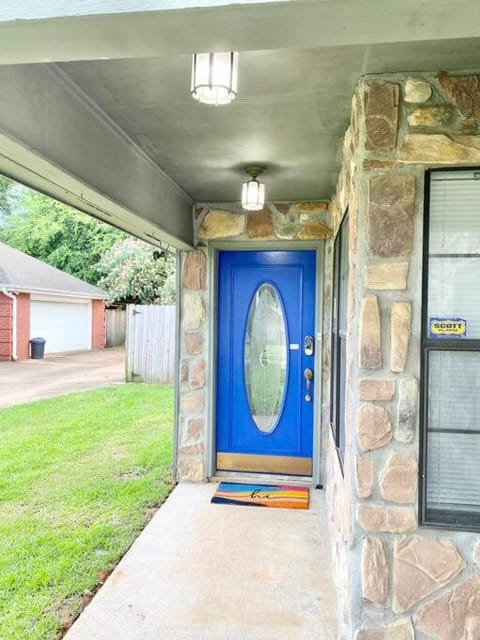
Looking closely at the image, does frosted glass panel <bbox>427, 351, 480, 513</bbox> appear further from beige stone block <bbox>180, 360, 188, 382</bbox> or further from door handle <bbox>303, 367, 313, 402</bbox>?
beige stone block <bbox>180, 360, 188, 382</bbox>

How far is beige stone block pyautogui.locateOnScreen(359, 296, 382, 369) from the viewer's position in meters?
1.81

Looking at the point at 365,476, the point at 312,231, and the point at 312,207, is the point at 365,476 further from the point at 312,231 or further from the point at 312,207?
the point at 312,207

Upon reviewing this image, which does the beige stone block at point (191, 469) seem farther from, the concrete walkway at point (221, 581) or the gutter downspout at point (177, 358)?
the concrete walkway at point (221, 581)

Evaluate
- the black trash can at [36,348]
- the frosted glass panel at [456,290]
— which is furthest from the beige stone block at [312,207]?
the black trash can at [36,348]

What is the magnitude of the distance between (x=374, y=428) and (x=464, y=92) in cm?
132

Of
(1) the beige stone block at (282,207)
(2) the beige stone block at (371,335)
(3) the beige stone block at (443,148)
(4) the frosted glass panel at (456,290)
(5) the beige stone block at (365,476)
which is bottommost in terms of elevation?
(5) the beige stone block at (365,476)

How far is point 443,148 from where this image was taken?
5.82ft

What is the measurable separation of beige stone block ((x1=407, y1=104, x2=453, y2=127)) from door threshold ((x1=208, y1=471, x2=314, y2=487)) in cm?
305

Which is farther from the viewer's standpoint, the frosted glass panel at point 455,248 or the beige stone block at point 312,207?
the beige stone block at point 312,207

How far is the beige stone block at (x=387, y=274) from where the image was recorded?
1.81 metres

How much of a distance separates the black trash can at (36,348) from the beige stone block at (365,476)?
501 inches

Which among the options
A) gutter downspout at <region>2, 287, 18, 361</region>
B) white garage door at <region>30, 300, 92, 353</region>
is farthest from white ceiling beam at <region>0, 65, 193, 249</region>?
white garage door at <region>30, 300, 92, 353</region>

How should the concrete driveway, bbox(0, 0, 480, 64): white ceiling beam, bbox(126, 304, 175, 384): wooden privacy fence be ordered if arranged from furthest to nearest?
bbox(126, 304, 175, 384): wooden privacy fence → the concrete driveway → bbox(0, 0, 480, 64): white ceiling beam

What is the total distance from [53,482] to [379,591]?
3173 millimetres
